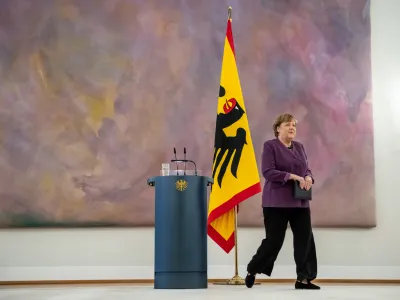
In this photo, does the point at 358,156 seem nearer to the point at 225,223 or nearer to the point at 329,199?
the point at 329,199

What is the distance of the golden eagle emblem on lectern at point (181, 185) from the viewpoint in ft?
14.9

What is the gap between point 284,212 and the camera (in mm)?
4684

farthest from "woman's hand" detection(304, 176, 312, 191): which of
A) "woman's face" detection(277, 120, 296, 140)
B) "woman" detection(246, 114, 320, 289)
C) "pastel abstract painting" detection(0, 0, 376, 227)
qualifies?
"pastel abstract painting" detection(0, 0, 376, 227)

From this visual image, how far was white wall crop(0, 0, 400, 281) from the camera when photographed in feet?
19.2

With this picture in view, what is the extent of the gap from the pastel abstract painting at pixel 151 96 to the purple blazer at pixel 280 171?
130cm

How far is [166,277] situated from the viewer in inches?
176

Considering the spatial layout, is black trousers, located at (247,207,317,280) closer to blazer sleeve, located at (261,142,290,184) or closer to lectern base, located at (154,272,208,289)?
blazer sleeve, located at (261,142,290,184)

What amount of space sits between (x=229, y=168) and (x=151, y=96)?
1.35m

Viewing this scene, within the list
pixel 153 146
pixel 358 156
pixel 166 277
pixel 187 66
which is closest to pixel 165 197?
pixel 166 277

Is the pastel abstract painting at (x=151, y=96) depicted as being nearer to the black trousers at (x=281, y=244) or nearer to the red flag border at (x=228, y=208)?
the red flag border at (x=228, y=208)

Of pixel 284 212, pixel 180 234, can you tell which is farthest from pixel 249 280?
pixel 180 234

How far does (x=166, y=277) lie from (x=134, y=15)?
9.39 ft

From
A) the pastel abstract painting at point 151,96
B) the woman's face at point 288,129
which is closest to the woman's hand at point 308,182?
the woman's face at point 288,129

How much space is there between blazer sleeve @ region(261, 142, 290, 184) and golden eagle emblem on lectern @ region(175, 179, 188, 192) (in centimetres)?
61
